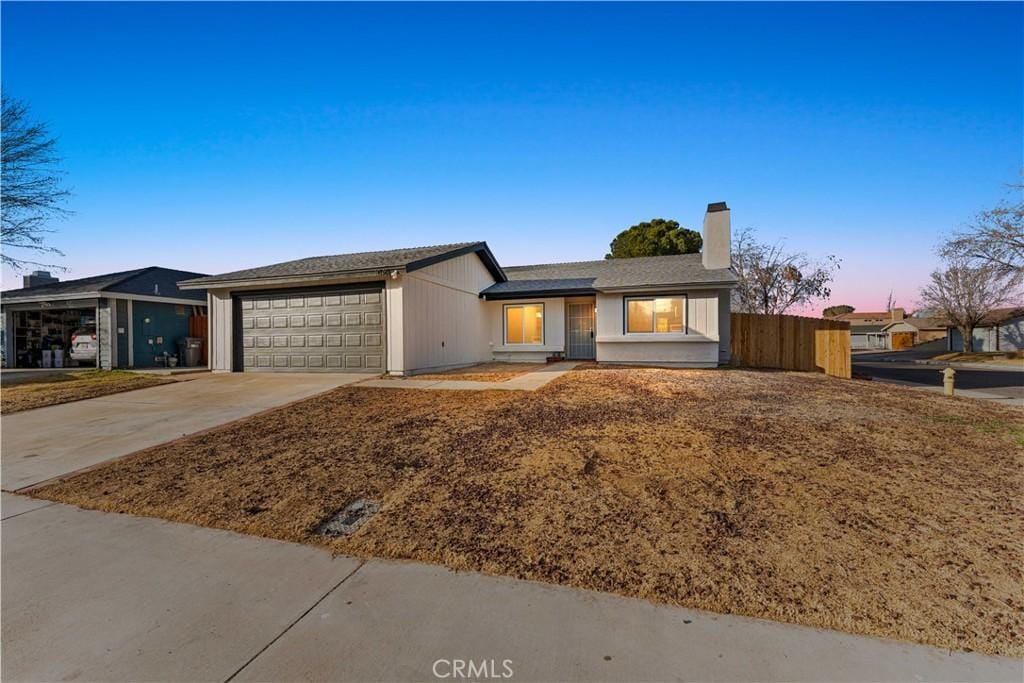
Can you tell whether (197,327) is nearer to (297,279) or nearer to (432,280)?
(297,279)

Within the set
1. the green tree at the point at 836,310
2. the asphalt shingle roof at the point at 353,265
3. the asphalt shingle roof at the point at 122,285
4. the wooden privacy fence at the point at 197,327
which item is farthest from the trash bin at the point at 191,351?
the green tree at the point at 836,310

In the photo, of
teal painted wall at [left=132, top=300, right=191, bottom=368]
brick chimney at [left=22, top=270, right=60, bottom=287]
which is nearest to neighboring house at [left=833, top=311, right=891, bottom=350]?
teal painted wall at [left=132, top=300, right=191, bottom=368]

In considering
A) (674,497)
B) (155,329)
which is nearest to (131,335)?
(155,329)

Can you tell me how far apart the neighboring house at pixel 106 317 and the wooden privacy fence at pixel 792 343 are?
69.9 ft

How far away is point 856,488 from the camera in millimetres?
3650

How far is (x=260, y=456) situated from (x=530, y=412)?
3.63m

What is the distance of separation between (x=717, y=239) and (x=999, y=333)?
39703mm

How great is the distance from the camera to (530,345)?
15891 millimetres

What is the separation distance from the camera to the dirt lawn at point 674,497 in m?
2.40

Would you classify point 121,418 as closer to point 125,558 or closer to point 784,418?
point 125,558

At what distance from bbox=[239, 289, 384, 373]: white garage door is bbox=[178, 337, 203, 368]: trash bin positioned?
523 centimetres

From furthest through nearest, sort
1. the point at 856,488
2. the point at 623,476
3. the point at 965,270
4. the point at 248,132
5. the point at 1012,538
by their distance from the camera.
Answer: the point at 965,270, the point at 248,132, the point at 623,476, the point at 856,488, the point at 1012,538

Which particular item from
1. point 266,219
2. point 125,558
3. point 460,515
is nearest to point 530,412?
point 460,515

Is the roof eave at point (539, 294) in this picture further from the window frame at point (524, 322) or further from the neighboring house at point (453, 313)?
the window frame at point (524, 322)
